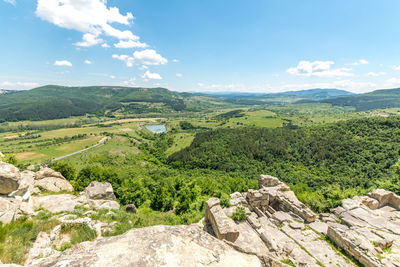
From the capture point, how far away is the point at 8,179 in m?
14.0

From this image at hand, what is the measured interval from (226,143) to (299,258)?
102710 millimetres

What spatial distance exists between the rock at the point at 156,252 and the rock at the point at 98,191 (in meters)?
21.4

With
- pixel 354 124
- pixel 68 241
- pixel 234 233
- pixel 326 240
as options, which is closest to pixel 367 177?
pixel 354 124

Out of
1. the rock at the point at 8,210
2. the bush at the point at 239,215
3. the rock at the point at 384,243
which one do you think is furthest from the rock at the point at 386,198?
the rock at the point at 8,210

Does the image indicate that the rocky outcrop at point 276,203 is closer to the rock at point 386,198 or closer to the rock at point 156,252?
the rock at point 386,198

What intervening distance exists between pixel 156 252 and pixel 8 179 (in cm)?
1531

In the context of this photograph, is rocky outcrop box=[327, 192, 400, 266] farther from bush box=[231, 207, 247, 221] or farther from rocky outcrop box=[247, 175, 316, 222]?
bush box=[231, 207, 247, 221]

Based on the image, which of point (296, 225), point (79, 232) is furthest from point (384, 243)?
point (79, 232)

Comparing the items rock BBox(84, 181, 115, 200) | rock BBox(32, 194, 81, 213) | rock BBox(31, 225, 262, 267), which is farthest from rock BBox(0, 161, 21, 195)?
rock BBox(84, 181, 115, 200)

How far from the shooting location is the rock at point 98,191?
28062 mm

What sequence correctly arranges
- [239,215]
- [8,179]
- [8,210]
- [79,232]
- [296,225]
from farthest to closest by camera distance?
[296,225]
[239,215]
[8,179]
[79,232]
[8,210]

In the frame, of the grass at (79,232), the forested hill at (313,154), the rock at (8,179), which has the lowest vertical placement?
the forested hill at (313,154)

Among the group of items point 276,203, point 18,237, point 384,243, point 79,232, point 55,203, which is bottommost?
point 276,203

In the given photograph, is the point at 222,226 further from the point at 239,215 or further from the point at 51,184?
the point at 51,184
